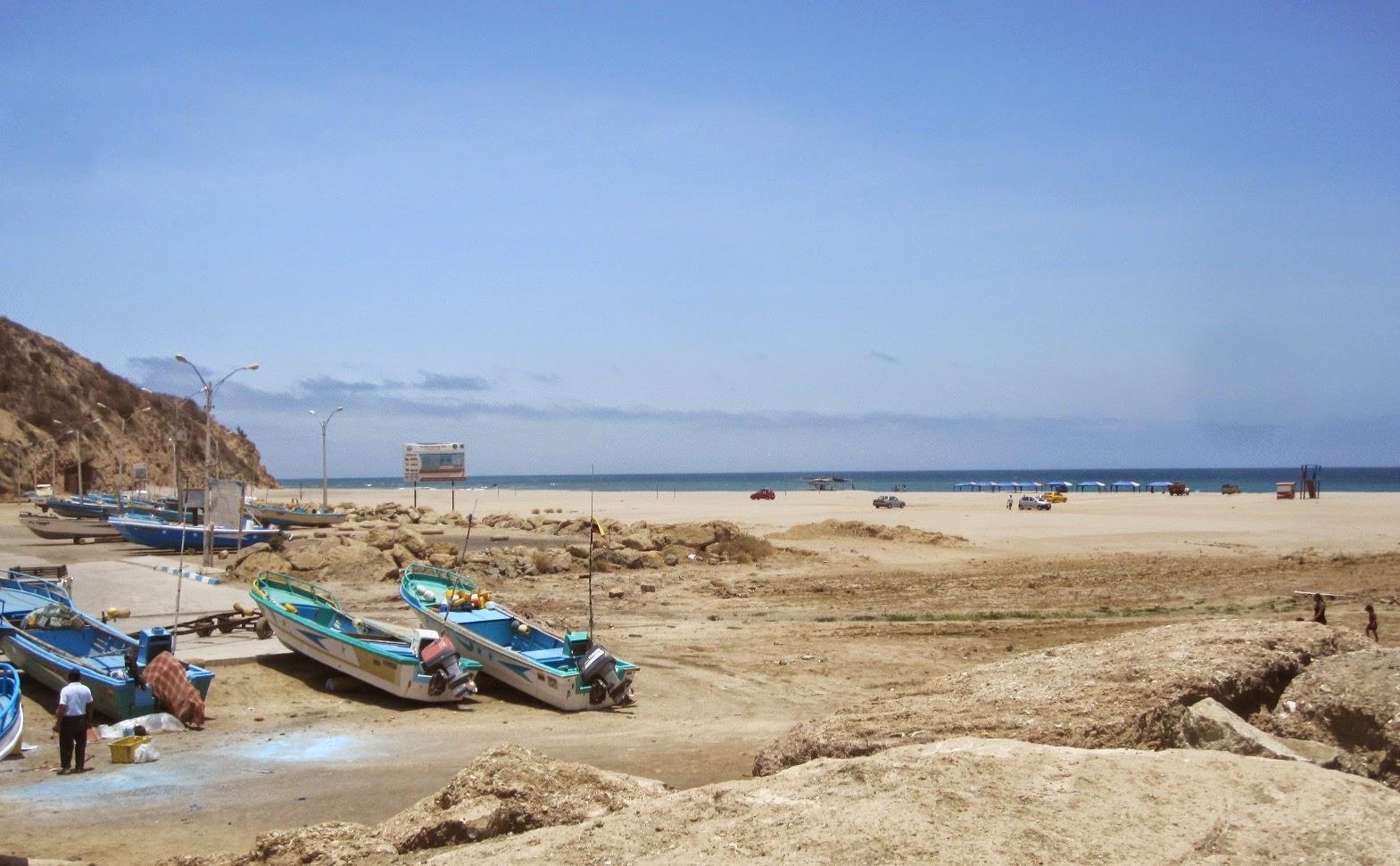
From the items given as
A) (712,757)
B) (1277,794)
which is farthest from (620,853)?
(712,757)

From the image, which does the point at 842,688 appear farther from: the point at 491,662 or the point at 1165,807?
the point at 1165,807

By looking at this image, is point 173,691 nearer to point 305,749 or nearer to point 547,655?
point 305,749

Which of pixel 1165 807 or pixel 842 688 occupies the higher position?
pixel 1165 807

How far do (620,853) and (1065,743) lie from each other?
11.5 ft

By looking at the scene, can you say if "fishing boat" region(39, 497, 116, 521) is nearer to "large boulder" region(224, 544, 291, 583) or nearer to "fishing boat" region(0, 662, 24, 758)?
"large boulder" region(224, 544, 291, 583)

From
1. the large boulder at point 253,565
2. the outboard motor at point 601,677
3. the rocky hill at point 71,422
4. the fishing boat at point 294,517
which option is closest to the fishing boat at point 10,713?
the outboard motor at point 601,677

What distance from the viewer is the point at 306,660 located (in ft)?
60.4

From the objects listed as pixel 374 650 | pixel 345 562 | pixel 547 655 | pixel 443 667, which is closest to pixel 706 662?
pixel 547 655

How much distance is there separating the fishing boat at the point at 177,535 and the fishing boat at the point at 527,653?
22999mm

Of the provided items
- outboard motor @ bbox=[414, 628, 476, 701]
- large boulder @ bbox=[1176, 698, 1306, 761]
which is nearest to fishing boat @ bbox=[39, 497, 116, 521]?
outboard motor @ bbox=[414, 628, 476, 701]

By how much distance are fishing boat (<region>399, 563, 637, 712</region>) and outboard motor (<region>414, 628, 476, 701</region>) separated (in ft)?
2.29

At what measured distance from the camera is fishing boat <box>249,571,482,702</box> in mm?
16359

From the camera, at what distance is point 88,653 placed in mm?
17219

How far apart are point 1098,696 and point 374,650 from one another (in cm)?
1151
